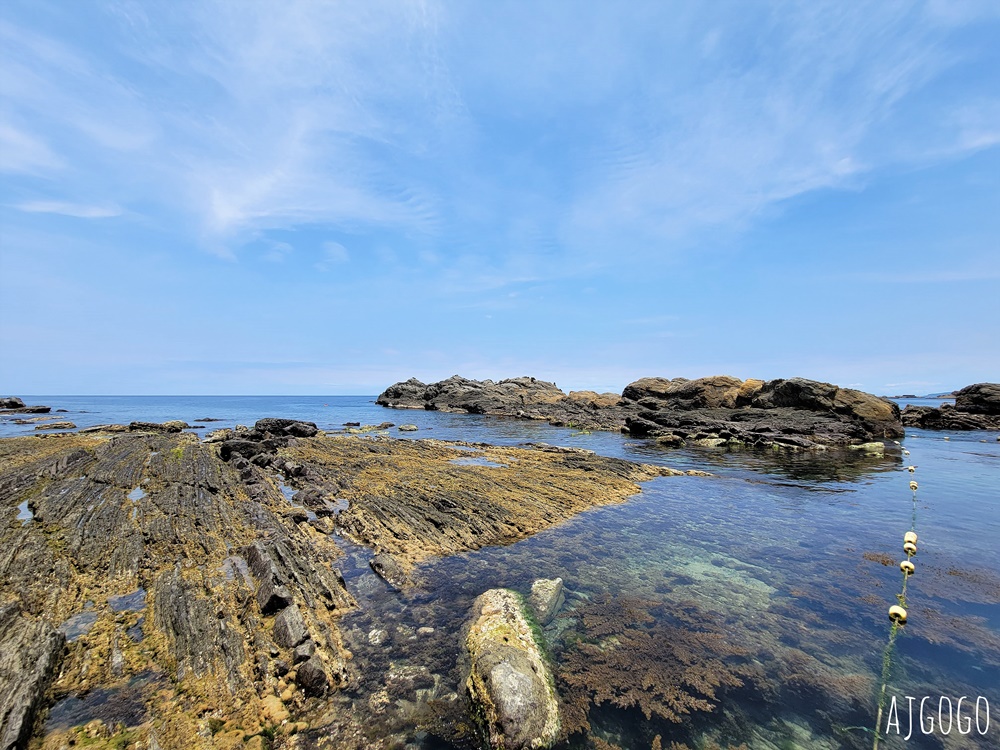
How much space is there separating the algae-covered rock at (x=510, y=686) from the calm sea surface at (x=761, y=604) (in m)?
0.59

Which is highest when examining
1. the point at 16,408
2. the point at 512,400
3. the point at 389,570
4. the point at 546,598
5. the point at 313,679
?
the point at 512,400

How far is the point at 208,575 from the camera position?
1029 centimetres

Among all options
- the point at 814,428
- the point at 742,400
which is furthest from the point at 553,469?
the point at 742,400

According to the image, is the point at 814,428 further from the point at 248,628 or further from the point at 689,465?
the point at 248,628

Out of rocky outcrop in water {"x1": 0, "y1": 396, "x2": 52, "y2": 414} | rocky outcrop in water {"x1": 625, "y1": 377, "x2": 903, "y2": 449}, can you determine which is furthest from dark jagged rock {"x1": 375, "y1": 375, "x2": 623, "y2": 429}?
rocky outcrop in water {"x1": 0, "y1": 396, "x2": 52, "y2": 414}

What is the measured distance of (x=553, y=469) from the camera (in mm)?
26688

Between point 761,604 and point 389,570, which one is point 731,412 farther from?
point 389,570

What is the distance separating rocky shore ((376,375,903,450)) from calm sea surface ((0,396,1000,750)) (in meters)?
27.0

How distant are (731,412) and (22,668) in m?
67.7

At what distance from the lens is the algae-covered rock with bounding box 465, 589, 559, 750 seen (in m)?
5.83

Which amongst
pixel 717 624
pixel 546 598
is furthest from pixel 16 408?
A: pixel 717 624

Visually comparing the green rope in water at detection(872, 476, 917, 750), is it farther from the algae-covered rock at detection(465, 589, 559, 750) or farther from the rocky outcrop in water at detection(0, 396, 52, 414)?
the rocky outcrop in water at detection(0, 396, 52, 414)

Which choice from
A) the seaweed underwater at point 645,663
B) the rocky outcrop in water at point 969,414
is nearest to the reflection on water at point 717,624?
the seaweed underwater at point 645,663

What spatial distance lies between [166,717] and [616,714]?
6764 millimetres
